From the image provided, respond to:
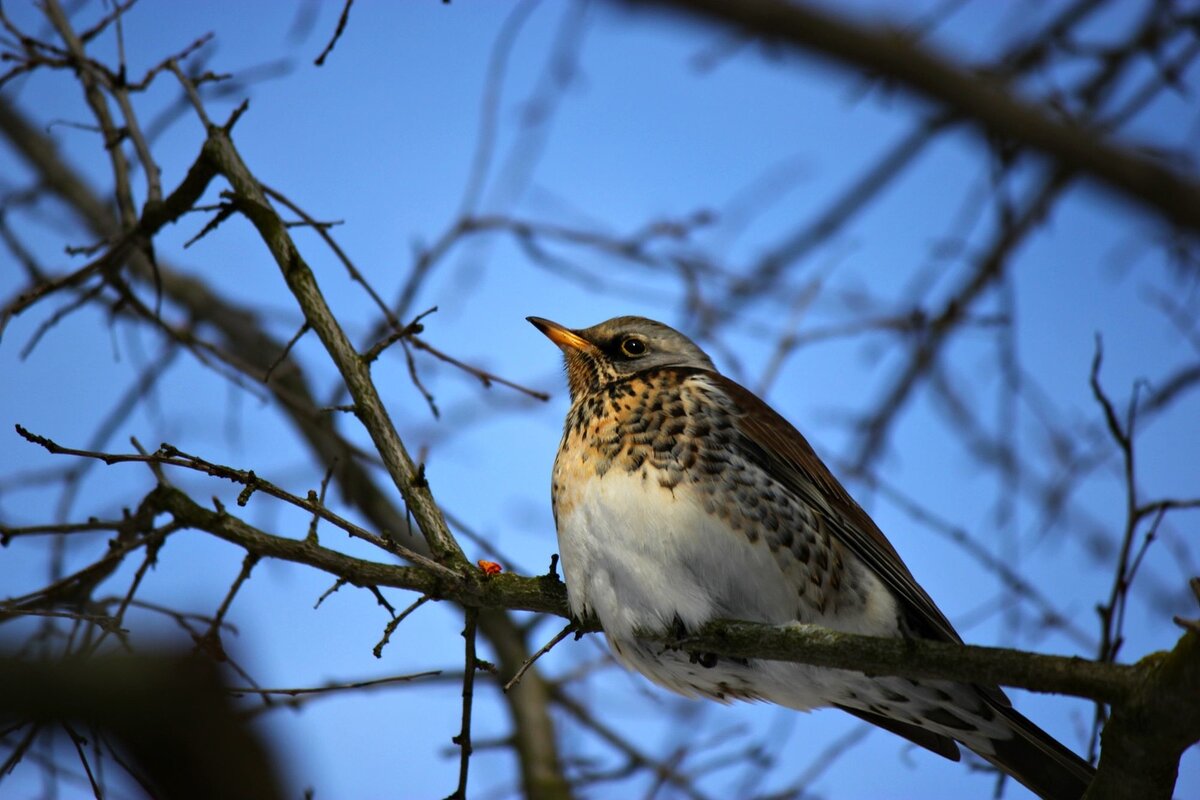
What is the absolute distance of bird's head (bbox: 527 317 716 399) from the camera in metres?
5.07

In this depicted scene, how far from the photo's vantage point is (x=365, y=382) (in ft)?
13.0

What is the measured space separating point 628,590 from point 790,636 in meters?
0.79

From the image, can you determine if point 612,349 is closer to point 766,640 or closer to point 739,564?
point 739,564

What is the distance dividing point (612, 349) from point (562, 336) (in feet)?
0.80

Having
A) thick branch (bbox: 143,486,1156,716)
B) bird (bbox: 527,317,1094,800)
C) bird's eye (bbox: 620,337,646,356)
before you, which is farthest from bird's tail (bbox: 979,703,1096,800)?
bird's eye (bbox: 620,337,646,356)

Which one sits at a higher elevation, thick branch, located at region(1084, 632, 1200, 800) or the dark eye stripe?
the dark eye stripe

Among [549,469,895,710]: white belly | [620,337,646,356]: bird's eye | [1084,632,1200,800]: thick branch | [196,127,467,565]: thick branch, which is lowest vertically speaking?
[1084,632,1200,800]: thick branch

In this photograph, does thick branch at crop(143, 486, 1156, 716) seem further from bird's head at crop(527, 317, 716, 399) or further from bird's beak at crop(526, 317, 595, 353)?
bird's beak at crop(526, 317, 595, 353)

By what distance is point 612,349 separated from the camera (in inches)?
204

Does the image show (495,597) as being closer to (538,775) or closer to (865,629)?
(865,629)

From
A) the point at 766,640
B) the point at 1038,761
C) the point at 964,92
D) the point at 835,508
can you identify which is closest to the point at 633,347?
the point at 835,508

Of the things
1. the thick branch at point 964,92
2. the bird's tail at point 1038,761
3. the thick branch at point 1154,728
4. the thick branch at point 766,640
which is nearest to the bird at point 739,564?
the bird's tail at point 1038,761

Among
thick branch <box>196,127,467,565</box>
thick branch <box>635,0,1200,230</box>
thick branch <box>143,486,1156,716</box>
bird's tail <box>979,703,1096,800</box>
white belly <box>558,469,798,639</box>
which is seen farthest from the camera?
white belly <box>558,469,798,639</box>

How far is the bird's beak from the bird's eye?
0.14 meters
